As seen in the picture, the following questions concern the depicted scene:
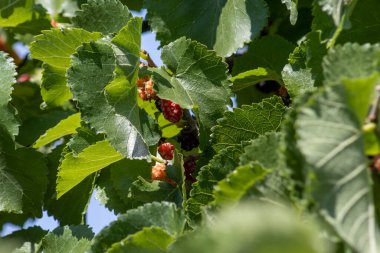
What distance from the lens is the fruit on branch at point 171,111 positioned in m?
1.72

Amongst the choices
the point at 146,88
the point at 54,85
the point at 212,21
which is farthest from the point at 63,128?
the point at 212,21

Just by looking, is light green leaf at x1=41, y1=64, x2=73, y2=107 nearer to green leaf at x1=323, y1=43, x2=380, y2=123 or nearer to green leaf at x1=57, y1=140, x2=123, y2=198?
green leaf at x1=57, y1=140, x2=123, y2=198

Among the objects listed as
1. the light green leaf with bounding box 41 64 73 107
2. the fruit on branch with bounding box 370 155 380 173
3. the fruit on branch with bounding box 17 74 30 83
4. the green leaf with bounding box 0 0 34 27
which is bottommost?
the fruit on branch with bounding box 370 155 380 173

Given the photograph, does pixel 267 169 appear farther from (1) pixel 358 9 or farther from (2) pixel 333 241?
(1) pixel 358 9

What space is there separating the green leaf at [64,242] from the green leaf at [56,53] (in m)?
0.42

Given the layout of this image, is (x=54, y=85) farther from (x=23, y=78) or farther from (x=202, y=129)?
(x=23, y=78)

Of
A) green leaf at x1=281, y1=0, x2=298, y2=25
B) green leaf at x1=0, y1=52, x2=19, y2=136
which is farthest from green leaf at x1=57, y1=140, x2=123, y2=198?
green leaf at x1=281, y1=0, x2=298, y2=25

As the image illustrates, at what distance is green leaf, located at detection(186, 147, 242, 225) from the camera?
1.41 metres

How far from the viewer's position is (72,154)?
5.66 feet

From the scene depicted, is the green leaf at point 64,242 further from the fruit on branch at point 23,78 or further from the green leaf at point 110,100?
the fruit on branch at point 23,78

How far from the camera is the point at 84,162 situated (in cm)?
170

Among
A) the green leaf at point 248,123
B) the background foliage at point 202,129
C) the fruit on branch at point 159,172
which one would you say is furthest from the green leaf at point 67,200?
the green leaf at point 248,123

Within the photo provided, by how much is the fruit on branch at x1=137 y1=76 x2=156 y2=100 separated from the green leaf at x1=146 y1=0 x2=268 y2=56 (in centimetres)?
20

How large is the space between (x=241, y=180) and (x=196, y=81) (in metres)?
0.66
